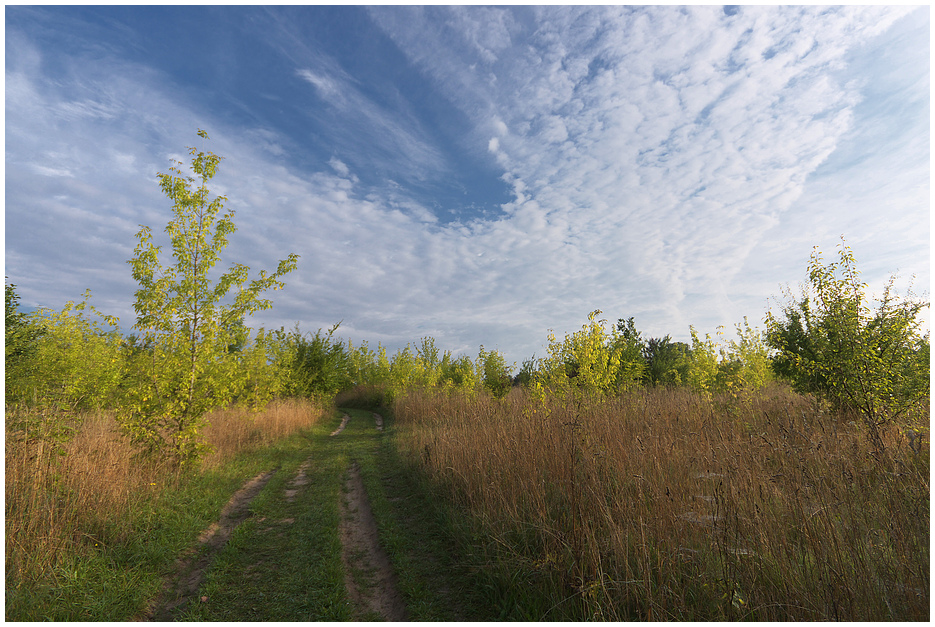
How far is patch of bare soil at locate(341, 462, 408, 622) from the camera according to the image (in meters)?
4.23

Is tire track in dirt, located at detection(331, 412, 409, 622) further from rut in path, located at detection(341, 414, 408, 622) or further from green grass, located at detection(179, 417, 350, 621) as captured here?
green grass, located at detection(179, 417, 350, 621)

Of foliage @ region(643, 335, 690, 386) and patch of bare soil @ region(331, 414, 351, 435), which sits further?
foliage @ region(643, 335, 690, 386)

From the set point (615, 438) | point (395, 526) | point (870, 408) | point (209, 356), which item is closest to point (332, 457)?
point (209, 356)

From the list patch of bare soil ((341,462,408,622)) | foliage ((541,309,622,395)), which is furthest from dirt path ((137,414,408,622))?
foliage ((541,309,622,395))

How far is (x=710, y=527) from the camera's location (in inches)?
133

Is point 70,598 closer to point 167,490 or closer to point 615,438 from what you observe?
point 167,490

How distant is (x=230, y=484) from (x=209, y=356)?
2835mm

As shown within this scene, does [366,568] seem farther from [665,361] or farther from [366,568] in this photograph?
[665,361]

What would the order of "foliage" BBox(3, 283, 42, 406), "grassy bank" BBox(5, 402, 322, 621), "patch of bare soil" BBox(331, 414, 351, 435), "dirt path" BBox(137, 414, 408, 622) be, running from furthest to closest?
"patch of bare soil" BBox(331, 414, 351, 435) → "foliage" BBox(3, 283, 42, 406) → "dirt path" BBox(137, 414, 408, 622) → "grassy bank" BBox(5, 402, 322, 621)

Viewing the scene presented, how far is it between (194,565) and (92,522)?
151 centimetres

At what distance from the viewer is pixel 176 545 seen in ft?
18.0

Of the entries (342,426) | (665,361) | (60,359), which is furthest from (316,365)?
(665,361)

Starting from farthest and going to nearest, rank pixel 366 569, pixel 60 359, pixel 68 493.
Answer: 1. pixel 60 359
2. pixel 68 493
3. pixel 366 569

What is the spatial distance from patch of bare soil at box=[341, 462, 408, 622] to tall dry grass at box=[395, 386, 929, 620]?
122 centimetres
